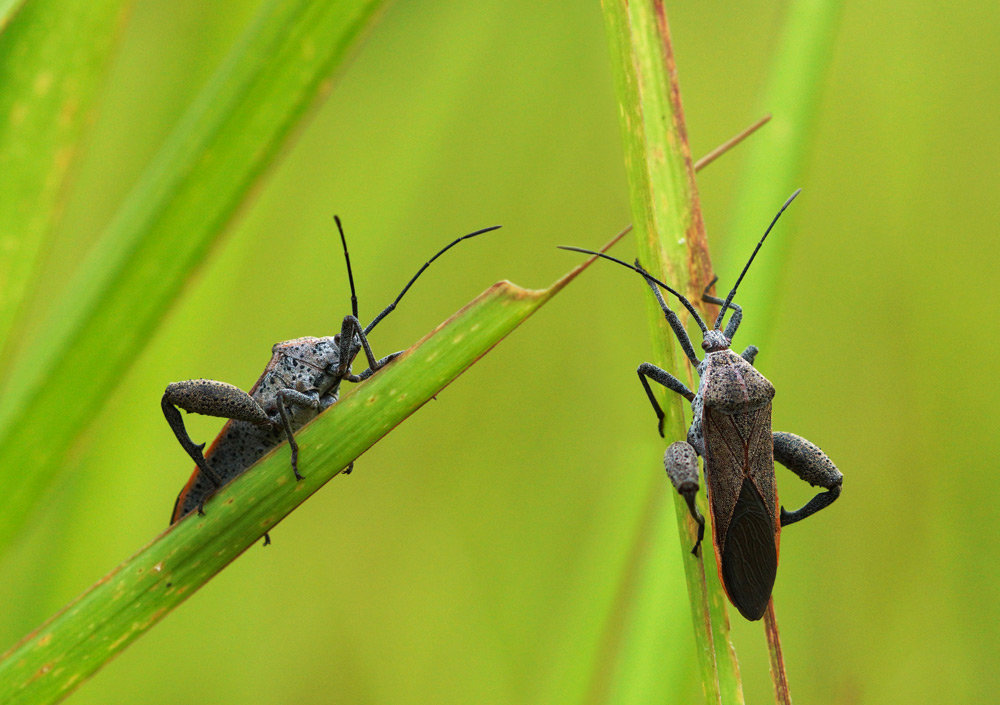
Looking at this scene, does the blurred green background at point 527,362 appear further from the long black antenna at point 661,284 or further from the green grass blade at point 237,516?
the green grass blade at point 237,516

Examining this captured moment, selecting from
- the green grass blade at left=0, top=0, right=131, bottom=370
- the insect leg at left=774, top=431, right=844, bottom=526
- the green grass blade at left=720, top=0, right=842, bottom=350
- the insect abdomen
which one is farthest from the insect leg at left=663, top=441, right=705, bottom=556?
the green grass blade at left=0, top=0, right=131, bottom=370

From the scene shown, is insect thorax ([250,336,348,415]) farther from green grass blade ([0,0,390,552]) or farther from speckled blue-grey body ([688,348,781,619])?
speckled blue-grey body ([688,348,781,619])

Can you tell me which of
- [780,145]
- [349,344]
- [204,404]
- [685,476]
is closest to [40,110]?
[204,404]

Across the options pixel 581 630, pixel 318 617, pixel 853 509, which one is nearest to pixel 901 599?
pixel 853 509

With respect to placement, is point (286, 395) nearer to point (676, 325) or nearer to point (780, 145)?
point (676, 325)

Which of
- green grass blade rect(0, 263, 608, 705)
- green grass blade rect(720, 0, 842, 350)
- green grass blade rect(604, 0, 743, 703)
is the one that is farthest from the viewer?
green grass blade rect(720, 0, 842, 350)

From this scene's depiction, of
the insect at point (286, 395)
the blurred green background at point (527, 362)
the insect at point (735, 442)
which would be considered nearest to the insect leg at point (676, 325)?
the insect at point (735, 442)
